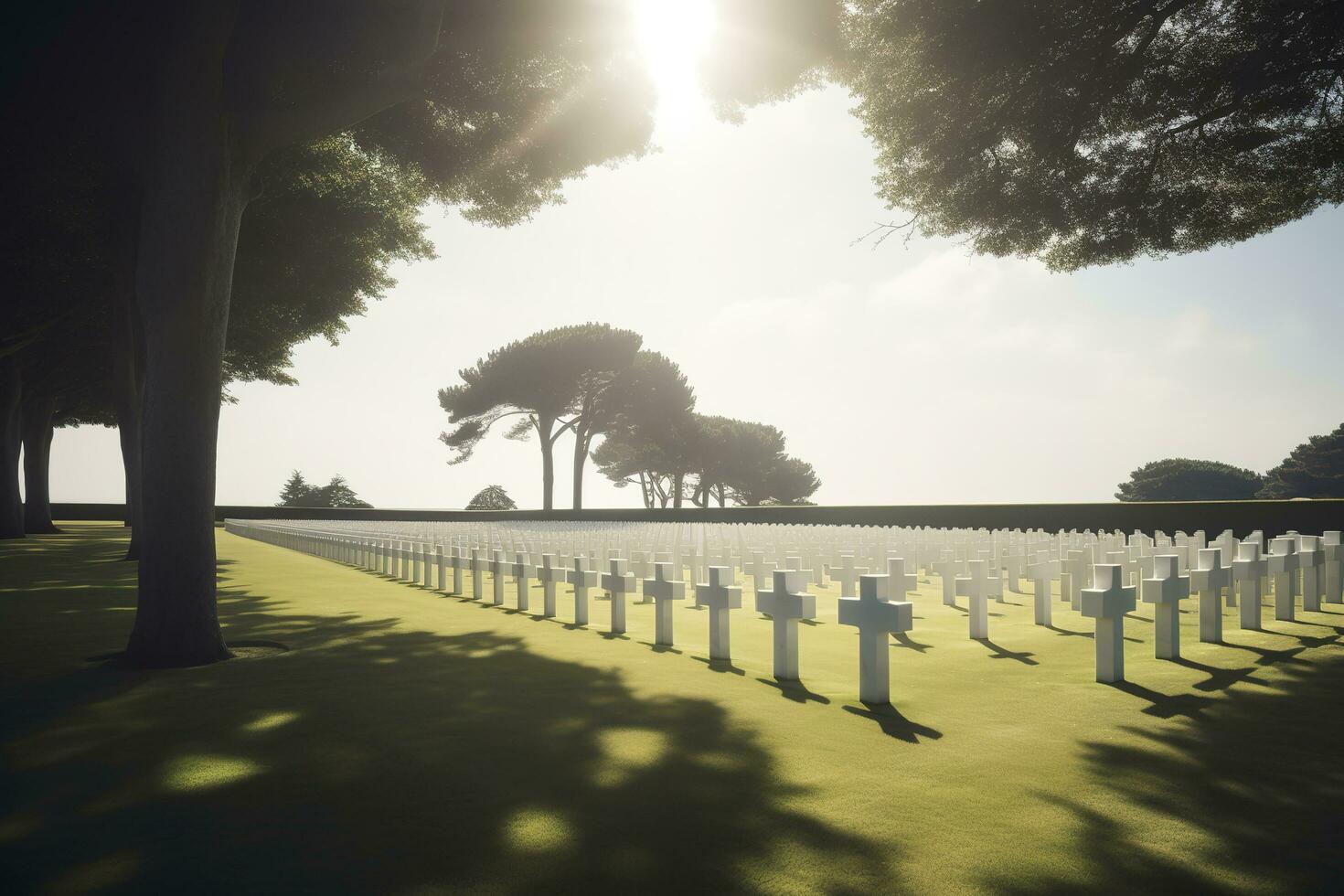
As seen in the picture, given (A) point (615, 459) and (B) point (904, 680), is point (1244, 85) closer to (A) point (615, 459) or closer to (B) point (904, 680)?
(B) point (904, 680)

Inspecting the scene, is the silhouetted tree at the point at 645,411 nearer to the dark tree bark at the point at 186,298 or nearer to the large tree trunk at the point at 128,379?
the large tree trunk at the point at 128,379

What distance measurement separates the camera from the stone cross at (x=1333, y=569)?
902 centimetres

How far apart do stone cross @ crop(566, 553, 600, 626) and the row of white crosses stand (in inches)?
0.7

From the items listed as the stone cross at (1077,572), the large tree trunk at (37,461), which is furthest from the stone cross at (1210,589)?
the large tree trunk at (37,461)

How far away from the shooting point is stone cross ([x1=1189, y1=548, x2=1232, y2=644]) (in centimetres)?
648

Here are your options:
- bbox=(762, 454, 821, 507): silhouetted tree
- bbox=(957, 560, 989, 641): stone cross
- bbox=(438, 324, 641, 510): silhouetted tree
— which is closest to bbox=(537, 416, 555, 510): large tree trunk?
bbox=(438, 324, 641, 510): silhouetted tree

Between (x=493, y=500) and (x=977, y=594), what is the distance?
55904 mm

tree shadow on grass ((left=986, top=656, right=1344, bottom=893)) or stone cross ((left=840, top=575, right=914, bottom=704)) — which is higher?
stone cross ((left=840, top=575, right=914, bottom=704))

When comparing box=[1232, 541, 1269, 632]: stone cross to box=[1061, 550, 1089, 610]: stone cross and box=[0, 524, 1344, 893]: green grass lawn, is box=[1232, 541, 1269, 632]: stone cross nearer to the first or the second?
box=[0, 524, 1344, 893]: green grass lawn

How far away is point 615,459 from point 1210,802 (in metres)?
63.9

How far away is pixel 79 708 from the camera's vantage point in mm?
5180

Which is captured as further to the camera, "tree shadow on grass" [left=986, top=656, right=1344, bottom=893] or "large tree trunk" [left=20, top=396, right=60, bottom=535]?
"large tree trunk" [left=20, top=396, right=60, bottom=535]

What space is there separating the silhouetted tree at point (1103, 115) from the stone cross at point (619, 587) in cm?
890

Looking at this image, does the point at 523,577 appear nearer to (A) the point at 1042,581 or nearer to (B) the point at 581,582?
(B) the point at 581,582
